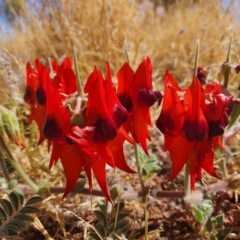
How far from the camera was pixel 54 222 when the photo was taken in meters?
1.33

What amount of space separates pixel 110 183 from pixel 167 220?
311 mm

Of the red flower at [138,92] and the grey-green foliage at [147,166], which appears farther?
the grey-green foliage at [147,166]

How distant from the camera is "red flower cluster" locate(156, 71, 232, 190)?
2.62ft

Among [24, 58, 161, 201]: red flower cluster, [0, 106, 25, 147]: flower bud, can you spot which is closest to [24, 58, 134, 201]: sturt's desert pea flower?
[24, 58, 161, 201]: red flower cluster

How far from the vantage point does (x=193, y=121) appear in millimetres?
798

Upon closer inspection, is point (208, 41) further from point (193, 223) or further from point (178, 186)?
point (193, 223)

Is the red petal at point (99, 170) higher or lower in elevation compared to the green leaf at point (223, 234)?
higher

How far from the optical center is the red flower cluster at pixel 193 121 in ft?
2.62


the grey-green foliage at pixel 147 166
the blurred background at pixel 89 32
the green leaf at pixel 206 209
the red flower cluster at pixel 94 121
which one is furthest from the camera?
the blurred background at pixel 89 32

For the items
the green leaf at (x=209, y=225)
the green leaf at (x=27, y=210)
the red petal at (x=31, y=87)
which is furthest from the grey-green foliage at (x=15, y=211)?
the green leaf at (x=209, y=225)

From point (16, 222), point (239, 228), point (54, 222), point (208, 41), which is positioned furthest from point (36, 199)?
point (208, 41)

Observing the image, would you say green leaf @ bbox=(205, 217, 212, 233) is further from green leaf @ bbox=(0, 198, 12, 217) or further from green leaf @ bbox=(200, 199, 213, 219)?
green leaf @ bbox=(0, 198, 12, 217)

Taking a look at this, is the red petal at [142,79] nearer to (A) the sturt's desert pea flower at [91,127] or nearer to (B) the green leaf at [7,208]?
(A) the sturt's desert pea flower at [91,127]

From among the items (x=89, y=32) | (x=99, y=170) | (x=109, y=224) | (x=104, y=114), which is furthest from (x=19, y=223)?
(x=89, y=32)
